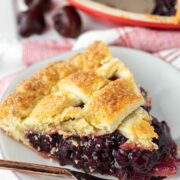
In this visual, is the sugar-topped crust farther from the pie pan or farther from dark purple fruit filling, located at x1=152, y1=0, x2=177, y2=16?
dark purple fruit filling, located at x1=152, y1=0, x2=177, y2=16

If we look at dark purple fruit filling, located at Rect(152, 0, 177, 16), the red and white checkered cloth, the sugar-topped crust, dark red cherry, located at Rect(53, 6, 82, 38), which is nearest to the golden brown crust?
the sugar-topped crust

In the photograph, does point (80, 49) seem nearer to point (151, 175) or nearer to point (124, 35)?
point (124, 35)

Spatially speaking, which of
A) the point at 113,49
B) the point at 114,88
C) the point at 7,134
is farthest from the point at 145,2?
the point at 7,134

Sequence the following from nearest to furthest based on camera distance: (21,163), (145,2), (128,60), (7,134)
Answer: (21,163)
(7,134)
(128,60)
(145,2)

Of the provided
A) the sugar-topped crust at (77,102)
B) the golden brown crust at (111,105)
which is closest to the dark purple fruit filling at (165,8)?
the sugar-topped crust at (77,102)

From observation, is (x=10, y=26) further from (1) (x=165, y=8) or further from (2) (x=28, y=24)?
(1) (x=165, y=8)

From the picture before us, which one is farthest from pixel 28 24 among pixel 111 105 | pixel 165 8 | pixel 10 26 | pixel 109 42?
pixel 111 105

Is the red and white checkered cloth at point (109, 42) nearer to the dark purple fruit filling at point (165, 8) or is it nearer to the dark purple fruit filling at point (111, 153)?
the dark purple fruit filling at point (165, 8)
